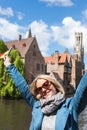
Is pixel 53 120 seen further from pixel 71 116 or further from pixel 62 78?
pixel 62 78

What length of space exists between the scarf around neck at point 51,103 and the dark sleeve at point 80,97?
13cm

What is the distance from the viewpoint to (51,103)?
3711 millimetres

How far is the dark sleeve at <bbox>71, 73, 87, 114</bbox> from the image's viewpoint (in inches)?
146

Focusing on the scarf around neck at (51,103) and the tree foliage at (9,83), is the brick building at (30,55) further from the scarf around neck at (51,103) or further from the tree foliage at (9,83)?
the scarf around neck at (51,103)

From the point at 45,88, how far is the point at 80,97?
0.39m

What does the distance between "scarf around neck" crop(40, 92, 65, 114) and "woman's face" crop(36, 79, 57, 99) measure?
0.31 feet

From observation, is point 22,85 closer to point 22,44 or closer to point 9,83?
point 9,83

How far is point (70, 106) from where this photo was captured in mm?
3773

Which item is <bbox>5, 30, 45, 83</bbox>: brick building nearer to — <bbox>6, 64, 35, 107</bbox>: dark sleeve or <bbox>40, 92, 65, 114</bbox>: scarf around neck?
<bbox>6, 64, 35, 107</bbox>: dark sleeve

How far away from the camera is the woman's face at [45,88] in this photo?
386cm

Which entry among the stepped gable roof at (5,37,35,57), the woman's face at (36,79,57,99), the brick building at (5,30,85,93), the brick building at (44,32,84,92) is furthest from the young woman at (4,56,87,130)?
the brick building at (44,32,84,92)

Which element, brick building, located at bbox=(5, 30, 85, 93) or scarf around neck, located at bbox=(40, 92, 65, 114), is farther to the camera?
brick building, located at bbox=(5, 30, 85, 93)

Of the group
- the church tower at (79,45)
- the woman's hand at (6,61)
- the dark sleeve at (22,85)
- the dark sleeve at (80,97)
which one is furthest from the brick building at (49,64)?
the dark sleeve at (80,97)

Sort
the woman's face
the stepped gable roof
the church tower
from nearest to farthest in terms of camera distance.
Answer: the woman's face
the stepped gable roof
the church tower
